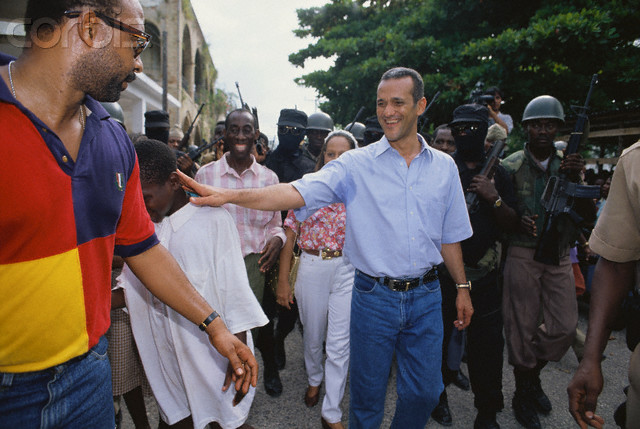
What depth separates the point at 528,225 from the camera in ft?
11.3

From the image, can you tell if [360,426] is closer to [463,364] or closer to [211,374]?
[211,374]

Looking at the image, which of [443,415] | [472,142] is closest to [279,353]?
[443,415]

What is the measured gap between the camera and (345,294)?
3211 millimetres

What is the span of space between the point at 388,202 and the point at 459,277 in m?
0.80

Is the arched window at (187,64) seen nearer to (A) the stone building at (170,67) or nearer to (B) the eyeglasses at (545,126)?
(A) the stone building at (170,67)

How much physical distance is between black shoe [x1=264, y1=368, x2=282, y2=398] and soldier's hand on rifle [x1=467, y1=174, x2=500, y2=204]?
8.21 ft

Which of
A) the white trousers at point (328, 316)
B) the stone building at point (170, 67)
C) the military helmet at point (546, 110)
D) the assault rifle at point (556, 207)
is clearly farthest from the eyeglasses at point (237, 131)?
the stone building at point (170, 67)

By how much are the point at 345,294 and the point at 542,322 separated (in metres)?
2.00

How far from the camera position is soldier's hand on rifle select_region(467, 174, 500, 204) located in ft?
10.3

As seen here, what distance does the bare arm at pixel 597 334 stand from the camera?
1611mm

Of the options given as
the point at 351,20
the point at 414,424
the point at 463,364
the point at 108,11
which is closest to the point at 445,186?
the point at 414,424

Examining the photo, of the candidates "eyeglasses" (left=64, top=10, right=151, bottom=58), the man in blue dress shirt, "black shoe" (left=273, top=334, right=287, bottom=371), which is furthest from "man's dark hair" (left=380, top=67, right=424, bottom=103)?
"black shoe" (left=273, top=334, right=287, bottom=371)

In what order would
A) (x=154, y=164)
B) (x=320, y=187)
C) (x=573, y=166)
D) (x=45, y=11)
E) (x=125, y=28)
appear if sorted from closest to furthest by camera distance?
1. (x=45, y=11)
2. (x=125, y=28)
3. (x=154, y=164)
4. (x=320, y=187)
5. (x=573, y=166)

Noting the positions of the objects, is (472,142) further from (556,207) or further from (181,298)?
(181,298)
